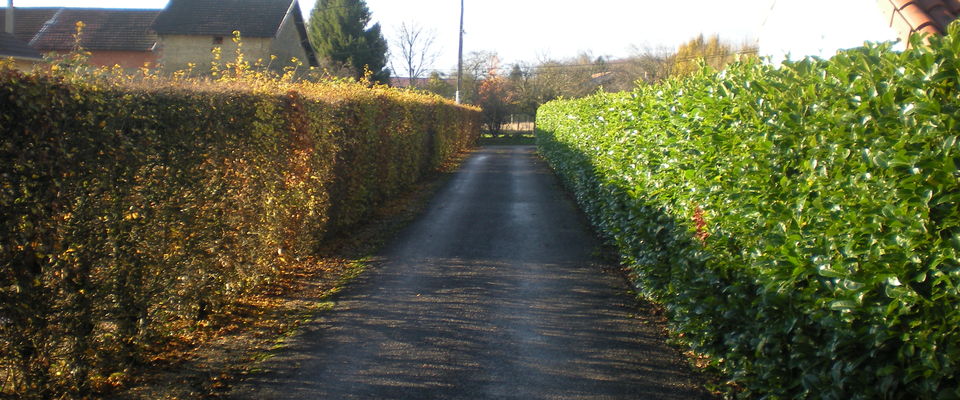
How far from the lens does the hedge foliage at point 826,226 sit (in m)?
2.80

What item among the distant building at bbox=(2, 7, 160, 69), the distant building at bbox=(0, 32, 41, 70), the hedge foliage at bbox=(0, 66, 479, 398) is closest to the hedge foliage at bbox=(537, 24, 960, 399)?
the hedge foliage at bbox=(0, 66, 479, 398)

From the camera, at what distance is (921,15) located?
4.63m

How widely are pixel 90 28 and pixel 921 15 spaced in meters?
36.6

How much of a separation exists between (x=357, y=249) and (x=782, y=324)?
22.9 feet

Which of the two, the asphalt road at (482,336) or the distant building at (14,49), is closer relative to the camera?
the asphalt road at (482,336)

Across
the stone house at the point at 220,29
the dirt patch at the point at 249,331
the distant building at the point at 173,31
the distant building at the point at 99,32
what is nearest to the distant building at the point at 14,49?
the distant building at the point at 173,31

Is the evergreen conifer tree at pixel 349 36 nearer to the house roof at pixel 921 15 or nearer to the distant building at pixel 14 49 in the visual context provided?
the distant building at pixel 14 49

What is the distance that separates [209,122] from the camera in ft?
19.6

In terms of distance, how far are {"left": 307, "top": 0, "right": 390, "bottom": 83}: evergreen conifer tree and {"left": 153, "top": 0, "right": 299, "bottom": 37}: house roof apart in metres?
10.7

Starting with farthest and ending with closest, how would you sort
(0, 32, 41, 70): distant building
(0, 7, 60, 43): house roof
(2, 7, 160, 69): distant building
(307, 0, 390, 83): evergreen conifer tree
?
(307, 0, 390, 83): evergreen conifer tree < (0, 7, 60, 43): house roof < (2, 7, 160, 69): distant building < (0, 32, 41, 70): distant building

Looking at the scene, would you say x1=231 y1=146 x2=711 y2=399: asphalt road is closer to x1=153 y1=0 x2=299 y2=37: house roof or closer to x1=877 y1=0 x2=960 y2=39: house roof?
x1=877 y1=0 x2=960 y2=39: house roof

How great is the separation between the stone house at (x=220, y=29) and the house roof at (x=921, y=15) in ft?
92.7

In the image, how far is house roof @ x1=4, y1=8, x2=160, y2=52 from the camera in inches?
1302

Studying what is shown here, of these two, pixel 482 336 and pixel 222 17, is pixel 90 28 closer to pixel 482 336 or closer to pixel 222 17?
pixel 222 17
